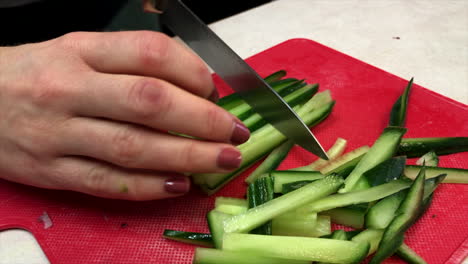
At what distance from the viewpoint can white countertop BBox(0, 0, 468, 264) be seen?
2664mm

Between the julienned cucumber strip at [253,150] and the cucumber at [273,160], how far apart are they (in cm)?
3

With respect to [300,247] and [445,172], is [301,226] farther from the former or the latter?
[445,172]

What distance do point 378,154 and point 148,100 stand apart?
1071 mm

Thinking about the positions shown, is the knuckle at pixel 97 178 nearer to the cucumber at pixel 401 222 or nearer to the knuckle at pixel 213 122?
the knuckle at pixel 213 122

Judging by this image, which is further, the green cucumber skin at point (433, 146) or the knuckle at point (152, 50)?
the green cucumber skin at point (433, 146)

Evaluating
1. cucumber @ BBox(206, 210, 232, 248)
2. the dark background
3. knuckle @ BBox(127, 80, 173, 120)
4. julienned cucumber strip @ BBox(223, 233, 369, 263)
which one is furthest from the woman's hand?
the dark background

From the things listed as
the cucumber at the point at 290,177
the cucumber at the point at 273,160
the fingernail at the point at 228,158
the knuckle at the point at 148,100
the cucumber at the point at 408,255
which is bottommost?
the cucumber at the point at 408,255

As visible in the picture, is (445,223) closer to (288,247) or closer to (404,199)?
(404,199)

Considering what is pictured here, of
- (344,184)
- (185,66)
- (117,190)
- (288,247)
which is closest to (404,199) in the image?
(344,184)

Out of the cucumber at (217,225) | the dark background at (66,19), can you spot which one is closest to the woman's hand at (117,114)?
the cucumber at (217,225)

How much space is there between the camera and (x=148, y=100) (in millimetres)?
1286

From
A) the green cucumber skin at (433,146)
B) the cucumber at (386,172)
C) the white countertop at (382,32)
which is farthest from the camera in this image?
the white countertop at (382,32)

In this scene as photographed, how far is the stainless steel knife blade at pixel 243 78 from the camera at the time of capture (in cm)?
177

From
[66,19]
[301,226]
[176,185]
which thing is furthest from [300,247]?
[66,19]
